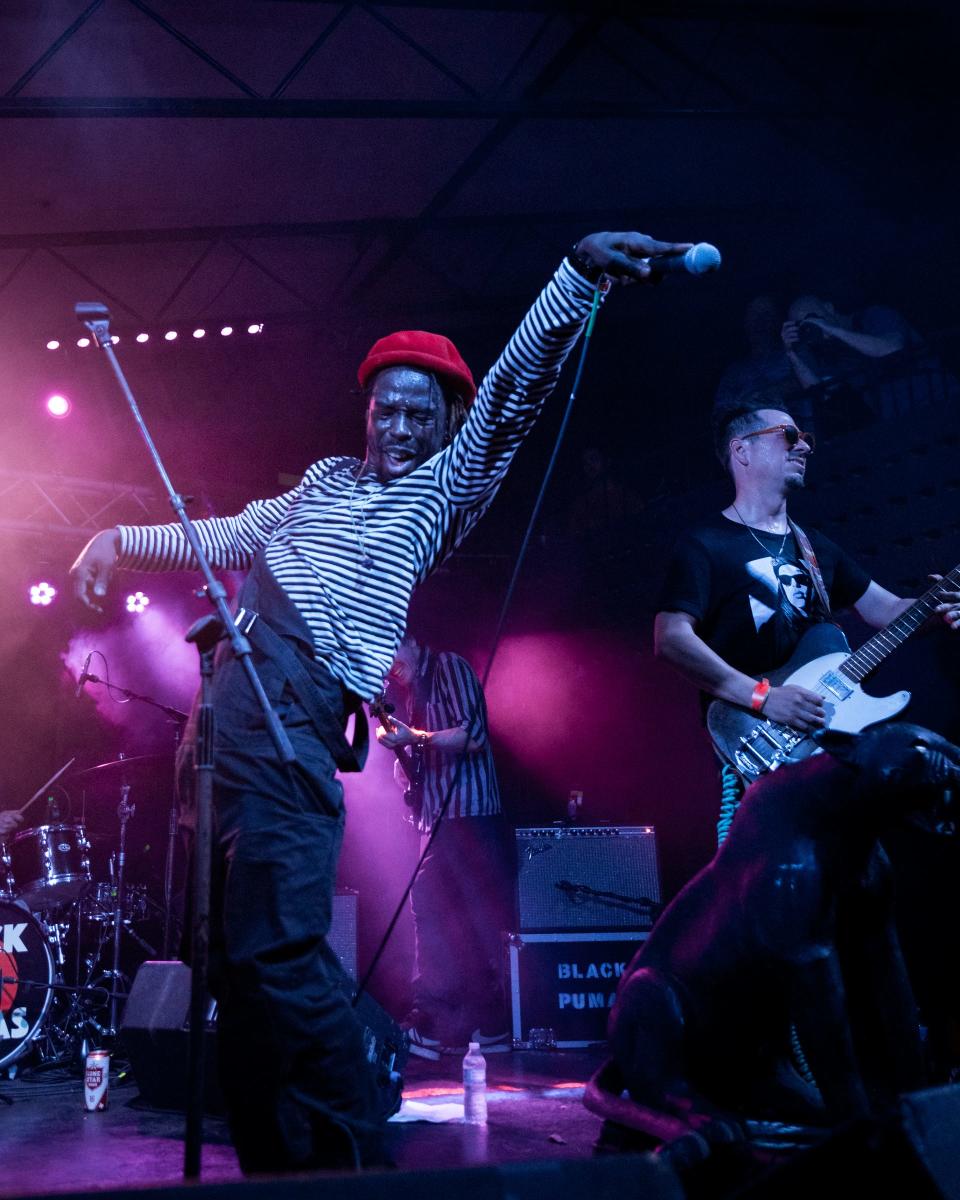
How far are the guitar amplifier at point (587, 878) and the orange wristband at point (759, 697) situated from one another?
365cm

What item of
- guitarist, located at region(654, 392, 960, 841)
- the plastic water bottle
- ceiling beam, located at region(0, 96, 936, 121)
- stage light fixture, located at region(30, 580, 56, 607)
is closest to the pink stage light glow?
stage light fixture, located at region(30, 580, 56, 607)

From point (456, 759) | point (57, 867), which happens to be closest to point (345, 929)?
point (456, 759)

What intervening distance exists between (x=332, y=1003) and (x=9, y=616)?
26.5 feet

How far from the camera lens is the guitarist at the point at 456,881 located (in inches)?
245

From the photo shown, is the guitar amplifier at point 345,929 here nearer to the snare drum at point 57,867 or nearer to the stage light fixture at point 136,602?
the snare drum at point 57,867

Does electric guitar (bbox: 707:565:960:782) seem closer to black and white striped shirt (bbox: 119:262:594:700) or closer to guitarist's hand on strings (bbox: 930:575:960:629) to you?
guitarist's hand on strings (bbox: 930:575:960:629)

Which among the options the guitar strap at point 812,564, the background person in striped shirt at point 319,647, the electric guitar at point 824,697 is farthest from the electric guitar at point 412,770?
the background person in striped shirt at point 319,647

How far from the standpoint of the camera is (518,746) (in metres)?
9.10

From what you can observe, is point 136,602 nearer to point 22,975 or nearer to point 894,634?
point 22,975

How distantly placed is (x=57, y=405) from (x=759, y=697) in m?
6.72

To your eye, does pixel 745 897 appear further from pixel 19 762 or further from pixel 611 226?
pixel 19 762

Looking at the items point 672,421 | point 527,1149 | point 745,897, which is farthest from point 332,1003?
point 672,421

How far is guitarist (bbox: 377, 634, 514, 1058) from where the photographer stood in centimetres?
622

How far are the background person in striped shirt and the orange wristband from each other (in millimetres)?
1199
